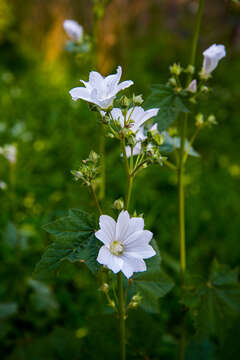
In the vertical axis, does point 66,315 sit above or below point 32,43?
below

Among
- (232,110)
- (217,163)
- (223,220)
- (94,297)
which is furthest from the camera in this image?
(232,110)

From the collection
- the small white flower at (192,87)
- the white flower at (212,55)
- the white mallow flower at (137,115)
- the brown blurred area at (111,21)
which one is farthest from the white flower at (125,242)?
the brown blurred area at (111,21)

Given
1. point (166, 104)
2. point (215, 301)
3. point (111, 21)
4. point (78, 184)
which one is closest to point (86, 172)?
point (166, 104)

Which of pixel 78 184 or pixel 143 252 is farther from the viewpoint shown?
pixel 78 184

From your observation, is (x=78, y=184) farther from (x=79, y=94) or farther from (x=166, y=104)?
(x=79, y=94)

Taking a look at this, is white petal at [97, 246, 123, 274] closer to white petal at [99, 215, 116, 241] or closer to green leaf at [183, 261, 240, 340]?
white petal at [99, 215, 116, 241]

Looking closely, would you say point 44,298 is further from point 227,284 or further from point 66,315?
point 227,284

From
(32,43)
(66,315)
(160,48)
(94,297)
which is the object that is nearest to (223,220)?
(94,297)
